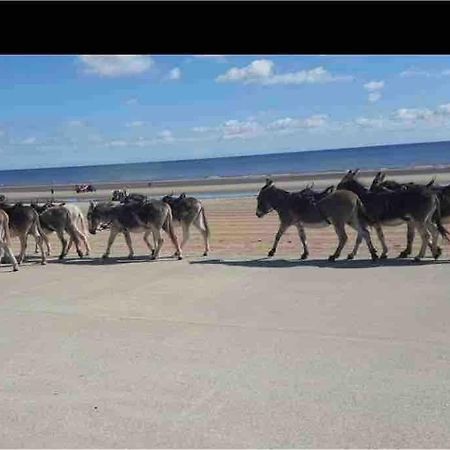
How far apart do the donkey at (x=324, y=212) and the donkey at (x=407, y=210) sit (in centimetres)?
25

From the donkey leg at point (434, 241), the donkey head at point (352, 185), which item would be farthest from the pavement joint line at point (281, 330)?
the donkey head at point (352, 185)

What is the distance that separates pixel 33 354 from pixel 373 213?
8.36 metres

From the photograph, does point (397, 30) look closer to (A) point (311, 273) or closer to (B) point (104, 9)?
(B) point (104, 9)

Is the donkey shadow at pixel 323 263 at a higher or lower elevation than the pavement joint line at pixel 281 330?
higher

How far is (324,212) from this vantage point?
13492mm

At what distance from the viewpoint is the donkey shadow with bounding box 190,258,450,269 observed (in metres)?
12.0

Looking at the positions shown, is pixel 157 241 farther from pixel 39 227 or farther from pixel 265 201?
pixel 39 227

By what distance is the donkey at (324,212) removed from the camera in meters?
13.2

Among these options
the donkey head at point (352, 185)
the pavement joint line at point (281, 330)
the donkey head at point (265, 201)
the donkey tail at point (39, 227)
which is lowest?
the pavement joint line at point (281, 330)

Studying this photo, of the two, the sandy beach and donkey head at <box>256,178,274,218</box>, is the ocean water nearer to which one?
donkey head at <box>256,178,274,218</box>

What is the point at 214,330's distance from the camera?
25.5 ft

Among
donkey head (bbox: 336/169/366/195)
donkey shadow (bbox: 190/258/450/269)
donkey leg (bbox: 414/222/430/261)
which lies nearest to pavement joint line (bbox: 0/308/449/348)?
donkey shadow (bbox: 190/258/450/269)

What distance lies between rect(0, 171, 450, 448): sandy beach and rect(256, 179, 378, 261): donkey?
1147 mm

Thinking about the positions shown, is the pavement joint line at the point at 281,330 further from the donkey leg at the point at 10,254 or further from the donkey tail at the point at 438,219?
the donkey tail at the point at 438,219
